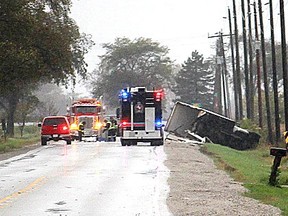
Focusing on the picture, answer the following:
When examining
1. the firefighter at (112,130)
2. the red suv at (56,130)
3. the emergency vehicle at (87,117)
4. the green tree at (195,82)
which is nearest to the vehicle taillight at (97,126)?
the emergency vehicle at (87,117)

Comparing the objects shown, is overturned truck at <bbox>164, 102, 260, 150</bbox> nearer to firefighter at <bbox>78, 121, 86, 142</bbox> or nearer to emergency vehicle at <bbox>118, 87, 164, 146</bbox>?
firefighter at <bbox>78, 121, 86, 142</bbox>

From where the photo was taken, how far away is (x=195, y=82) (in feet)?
438

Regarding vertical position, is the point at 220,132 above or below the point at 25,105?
below

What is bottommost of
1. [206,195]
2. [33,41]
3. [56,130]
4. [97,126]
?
[206,195]

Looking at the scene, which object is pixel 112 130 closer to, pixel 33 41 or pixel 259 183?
pixel 33 41

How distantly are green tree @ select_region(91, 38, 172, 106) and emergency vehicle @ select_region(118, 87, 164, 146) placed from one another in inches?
2979

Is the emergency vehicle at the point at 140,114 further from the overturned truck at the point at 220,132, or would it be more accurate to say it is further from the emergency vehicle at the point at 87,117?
the emergency vehicle at the point at 87,117

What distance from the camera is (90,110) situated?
189ft

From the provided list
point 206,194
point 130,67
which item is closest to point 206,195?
point 206,194

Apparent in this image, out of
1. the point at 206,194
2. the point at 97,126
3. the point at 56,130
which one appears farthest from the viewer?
the point at 97,126

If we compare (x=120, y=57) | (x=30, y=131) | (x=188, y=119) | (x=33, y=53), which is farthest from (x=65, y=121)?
(x=120, y=57)

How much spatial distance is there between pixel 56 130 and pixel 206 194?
1238 inches

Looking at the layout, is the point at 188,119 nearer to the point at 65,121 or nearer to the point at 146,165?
the point at 65,121

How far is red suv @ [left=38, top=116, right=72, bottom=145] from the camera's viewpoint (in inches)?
1954
